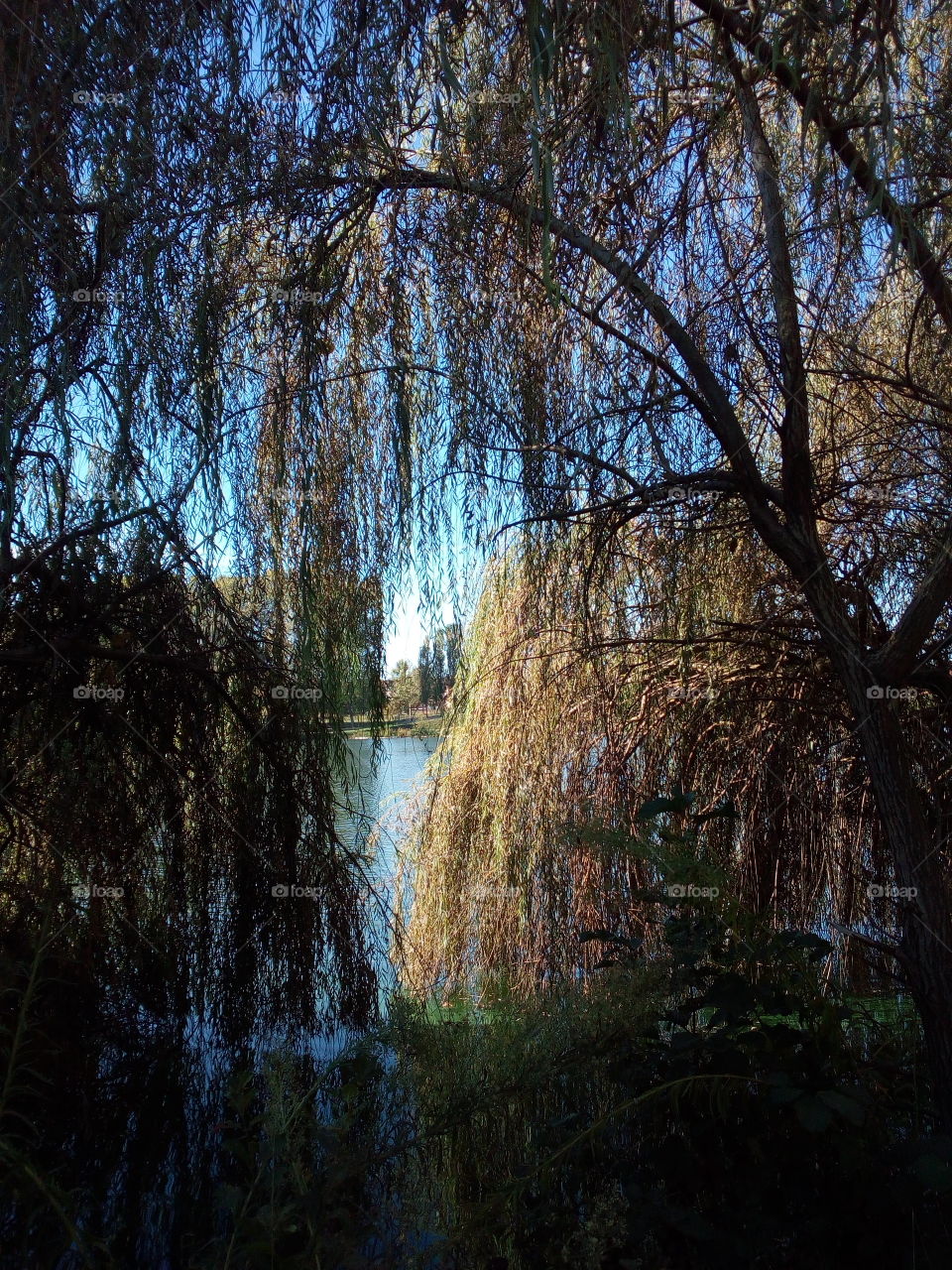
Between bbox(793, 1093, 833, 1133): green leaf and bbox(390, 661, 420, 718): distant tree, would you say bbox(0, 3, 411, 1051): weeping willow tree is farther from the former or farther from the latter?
bbox(793, 1093, 833, 1133): green leaf

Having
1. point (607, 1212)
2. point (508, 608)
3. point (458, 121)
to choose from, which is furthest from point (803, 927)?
point (458, 121)

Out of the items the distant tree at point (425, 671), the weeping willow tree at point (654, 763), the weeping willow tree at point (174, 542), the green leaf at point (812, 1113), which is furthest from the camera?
the weeping willow tree at point (654, 763)

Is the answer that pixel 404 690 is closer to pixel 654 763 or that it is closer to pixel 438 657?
pixel 438 657

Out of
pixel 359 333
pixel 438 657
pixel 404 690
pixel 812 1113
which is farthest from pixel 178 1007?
pixel 359 333

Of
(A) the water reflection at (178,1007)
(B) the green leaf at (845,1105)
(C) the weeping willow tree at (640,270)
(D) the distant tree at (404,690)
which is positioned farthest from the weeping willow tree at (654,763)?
(B) the green leaf at (845,1105)

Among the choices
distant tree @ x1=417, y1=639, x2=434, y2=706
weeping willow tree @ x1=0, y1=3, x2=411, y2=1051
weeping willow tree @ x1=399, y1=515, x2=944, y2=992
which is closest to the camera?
weeping willow tree @ x1=0, y1=3, x2=411, y2=1051

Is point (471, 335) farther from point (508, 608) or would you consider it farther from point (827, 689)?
point (827, 689)

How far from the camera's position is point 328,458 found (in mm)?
2117

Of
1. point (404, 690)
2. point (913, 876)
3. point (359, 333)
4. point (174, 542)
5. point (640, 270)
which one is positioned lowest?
point (913, 876)

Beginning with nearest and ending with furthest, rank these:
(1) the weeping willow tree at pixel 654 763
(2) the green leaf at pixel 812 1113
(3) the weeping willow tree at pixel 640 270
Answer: (2) the green leaf at pixel 812 1113
(3) the weeping willow tree at pixel 640 270
(1) the weeping willow tree at pixel 654 763

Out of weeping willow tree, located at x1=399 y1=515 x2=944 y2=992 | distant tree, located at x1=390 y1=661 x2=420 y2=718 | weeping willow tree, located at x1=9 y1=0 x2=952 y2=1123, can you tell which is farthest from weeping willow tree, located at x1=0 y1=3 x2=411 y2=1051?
weeping willow tree, located at x1=399 y1=515 x2=944 y2=992

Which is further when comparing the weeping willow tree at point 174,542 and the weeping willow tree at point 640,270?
the weeping willow tree at point 640,270

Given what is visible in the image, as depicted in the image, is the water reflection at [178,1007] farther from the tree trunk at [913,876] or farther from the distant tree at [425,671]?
the tree trunk at [913,876]

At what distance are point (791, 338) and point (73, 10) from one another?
1483 mm
